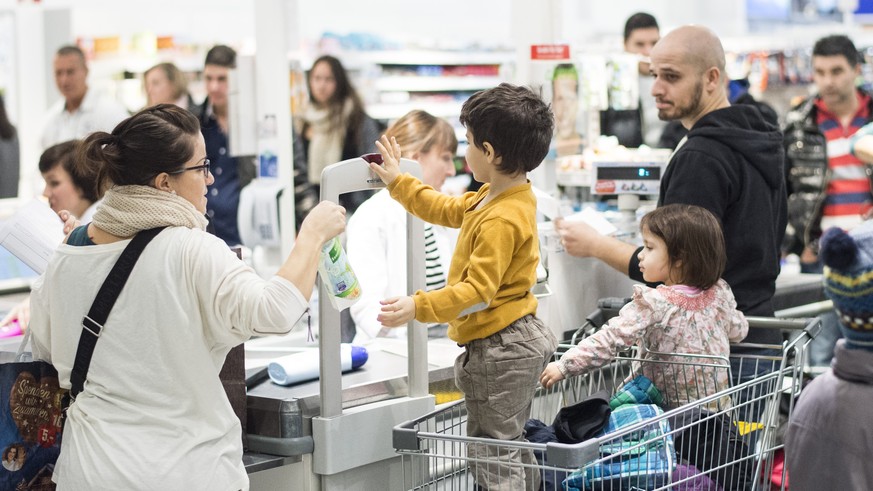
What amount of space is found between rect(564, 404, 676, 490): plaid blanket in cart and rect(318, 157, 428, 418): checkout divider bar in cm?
53

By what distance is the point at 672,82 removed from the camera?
3.35 meters

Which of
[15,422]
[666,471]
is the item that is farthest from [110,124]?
[666,471]

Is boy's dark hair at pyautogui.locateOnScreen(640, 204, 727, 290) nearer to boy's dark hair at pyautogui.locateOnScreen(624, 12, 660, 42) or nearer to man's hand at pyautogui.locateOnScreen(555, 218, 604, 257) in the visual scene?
man's hand at pyautogui.locateOnScreen(555, 218, 604, 257)

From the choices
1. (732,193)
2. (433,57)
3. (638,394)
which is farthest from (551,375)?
(433,57)

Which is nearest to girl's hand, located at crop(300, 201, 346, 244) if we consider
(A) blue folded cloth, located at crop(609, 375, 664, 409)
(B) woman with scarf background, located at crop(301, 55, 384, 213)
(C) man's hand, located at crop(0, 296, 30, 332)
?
(A) blue folded cloth, located at crop(609, 375, 664, 409)

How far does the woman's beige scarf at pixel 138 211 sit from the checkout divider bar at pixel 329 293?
363 millimetres

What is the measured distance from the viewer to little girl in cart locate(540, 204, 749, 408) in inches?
107

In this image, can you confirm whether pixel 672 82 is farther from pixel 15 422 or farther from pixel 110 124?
pixel 110 124

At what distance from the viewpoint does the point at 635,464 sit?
2371 mm

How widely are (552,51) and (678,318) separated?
1.71m

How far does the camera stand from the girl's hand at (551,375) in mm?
2619

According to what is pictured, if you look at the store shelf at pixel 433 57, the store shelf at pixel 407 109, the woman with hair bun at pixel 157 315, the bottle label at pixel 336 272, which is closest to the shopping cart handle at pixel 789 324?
the bottle label at pixel 336 272

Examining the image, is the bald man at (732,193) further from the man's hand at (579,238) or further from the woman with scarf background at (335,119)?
the woman with scarf background at (335,119)

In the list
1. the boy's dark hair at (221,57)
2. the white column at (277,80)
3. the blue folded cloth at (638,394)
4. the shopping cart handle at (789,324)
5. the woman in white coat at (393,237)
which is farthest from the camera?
the boy's dark hair at (221,57)
